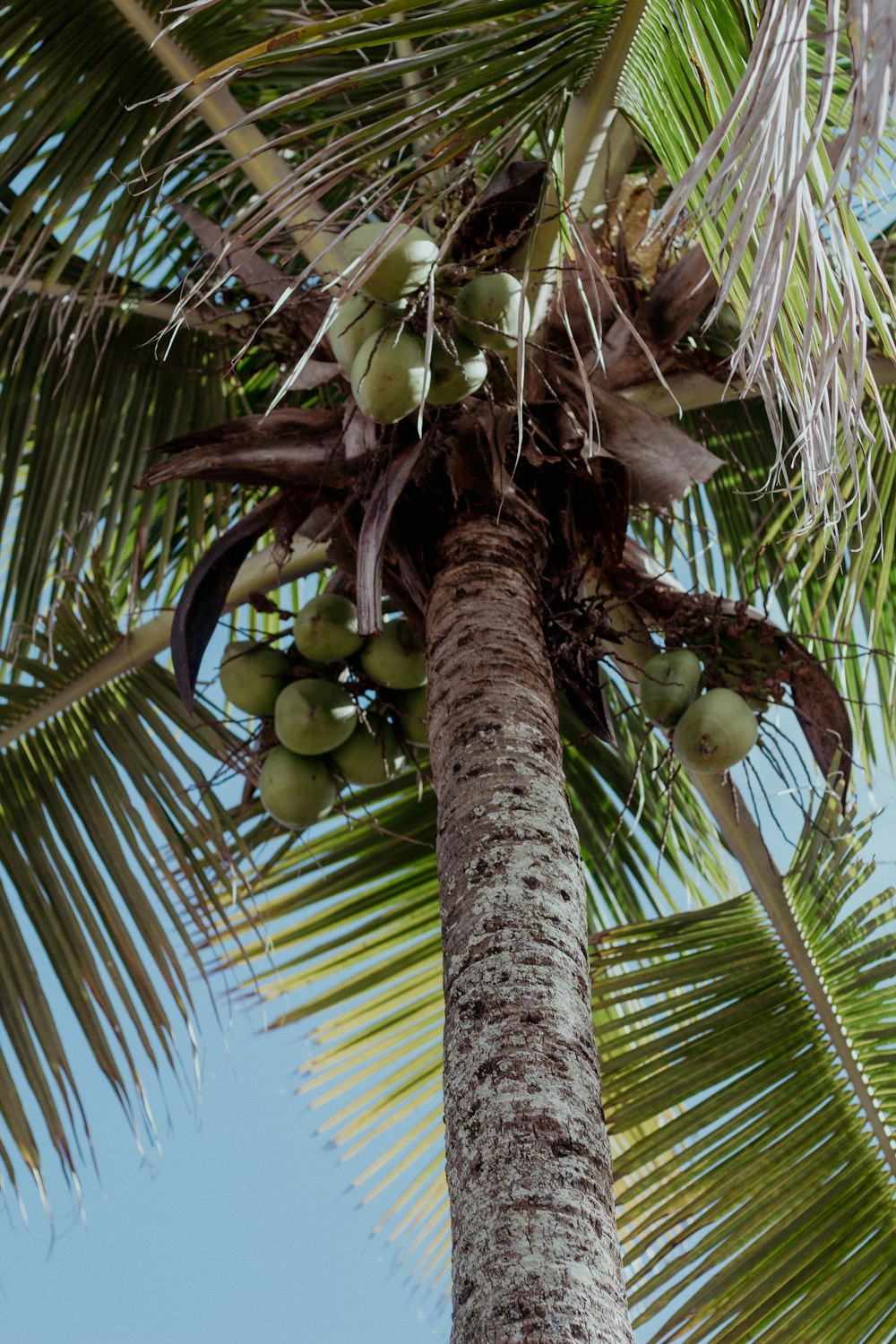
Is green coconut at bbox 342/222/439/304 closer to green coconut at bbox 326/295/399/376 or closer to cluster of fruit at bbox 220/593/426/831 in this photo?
green coconut at bbox 326/295/399/376

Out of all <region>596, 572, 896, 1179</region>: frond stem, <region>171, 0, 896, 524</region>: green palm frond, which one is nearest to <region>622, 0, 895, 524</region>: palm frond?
<region>171, 0, 896, 524</region>: green palm frond

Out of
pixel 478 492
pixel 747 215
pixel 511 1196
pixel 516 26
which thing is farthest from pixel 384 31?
pixel 511 1196

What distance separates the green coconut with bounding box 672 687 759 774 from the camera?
7.47 ft

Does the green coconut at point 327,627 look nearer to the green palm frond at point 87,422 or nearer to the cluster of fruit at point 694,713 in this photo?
the cluster of fruit at point 694,713

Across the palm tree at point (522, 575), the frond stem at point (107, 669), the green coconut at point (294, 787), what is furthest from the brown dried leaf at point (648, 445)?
the frond stem at point (107, 669)

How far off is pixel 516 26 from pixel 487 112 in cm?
11

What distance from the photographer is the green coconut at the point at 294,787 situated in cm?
246

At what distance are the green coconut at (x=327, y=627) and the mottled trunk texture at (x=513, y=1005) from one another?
346 millimetres

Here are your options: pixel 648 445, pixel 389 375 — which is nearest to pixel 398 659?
pixel 648 445

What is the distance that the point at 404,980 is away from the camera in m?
3.72

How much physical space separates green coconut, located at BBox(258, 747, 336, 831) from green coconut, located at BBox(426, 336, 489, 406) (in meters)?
0.75

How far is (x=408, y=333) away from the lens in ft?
6.35

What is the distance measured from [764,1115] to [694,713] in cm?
95

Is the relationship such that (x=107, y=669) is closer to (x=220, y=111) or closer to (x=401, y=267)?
(x=220, y=111)
